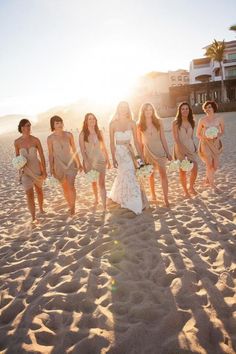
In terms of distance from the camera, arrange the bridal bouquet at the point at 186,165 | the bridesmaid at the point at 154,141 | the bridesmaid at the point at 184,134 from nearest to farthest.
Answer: the bridesmaid at the point at 154,141 < the bridal bouquet at the point at 186,165 < the bridesmaid at the point at 184,134

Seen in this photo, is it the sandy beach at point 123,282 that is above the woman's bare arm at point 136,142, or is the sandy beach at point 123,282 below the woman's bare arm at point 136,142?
below

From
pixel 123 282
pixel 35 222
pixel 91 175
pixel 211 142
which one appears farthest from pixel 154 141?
pixel 123 282

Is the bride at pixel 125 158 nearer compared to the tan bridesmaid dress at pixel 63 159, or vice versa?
the bride at pixel 125 158

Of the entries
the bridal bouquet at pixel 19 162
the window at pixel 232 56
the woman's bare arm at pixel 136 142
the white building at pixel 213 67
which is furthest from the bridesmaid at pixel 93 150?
the window at pixel 232 56

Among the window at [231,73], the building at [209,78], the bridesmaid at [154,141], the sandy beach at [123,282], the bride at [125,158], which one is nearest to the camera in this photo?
the sandy beach at [123,282]

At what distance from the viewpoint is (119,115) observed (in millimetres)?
5488

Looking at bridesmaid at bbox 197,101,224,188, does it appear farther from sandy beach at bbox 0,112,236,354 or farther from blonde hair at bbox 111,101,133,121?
blonde hair at bbox 111,101,133,121

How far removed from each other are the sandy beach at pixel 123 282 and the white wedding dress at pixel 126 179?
212 mm

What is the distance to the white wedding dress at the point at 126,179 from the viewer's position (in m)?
5.63

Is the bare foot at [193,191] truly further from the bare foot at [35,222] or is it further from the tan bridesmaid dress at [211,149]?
the bare foot at [35,222]

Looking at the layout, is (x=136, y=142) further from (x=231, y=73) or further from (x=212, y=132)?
(x=231, y=73)

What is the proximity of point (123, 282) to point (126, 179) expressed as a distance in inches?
106

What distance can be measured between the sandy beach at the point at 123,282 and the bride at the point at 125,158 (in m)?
0.26

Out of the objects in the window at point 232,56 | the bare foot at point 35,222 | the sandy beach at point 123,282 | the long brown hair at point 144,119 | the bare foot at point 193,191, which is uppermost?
the window at point 232,56
